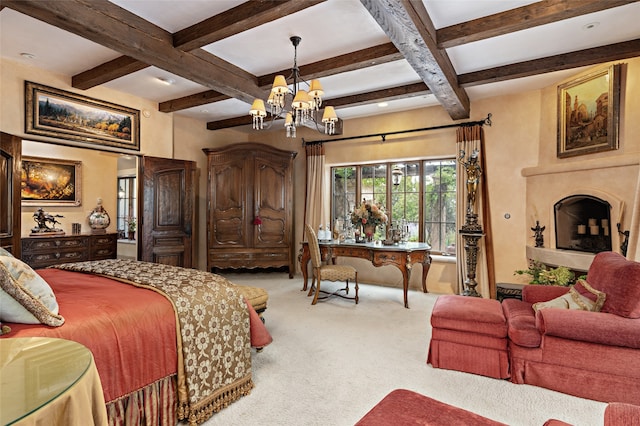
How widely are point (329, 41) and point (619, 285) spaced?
2.97 metres

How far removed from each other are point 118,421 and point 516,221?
472cm

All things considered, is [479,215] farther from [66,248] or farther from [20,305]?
[66,248]

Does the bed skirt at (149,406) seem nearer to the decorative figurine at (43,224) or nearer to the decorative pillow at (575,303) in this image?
the decorative pillow at (575,303)

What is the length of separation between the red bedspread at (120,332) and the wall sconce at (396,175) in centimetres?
438

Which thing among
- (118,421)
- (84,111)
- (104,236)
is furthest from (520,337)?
(104,236)

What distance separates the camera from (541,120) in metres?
4.35

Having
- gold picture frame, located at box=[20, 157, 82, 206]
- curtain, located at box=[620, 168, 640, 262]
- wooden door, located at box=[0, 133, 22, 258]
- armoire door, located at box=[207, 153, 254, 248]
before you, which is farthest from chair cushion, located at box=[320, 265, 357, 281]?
gold picture frame, located at box=[20, 157, 82, 206]

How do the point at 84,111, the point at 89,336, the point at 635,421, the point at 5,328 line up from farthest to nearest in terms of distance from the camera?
the point at 84,111 < the point at 89,336 < the point at 5,328 < the point at 635,421

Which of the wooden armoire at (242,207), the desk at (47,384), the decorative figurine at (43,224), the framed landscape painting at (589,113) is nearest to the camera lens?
the desk at (47,384)

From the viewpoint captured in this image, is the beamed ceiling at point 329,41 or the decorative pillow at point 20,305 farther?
the beamed ceiling at point 329,41

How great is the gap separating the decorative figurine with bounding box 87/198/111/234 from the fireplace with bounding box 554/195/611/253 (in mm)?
6892

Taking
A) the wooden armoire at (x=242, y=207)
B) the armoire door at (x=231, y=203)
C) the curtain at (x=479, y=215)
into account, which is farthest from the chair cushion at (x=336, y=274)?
the armoire door at (x=231, y=203)

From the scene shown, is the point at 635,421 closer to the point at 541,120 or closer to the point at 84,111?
the point at 541,120

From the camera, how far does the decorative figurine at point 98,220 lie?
581 cm
